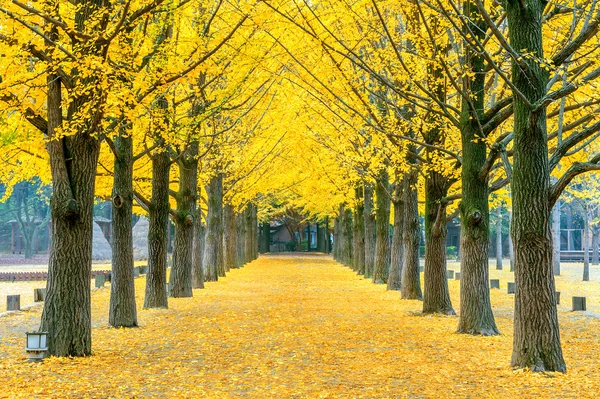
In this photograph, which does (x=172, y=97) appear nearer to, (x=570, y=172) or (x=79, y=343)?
(x=79, y=343)

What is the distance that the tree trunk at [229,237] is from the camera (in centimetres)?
3888

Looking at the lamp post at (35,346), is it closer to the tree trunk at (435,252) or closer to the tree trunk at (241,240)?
the tree trunk at (435,252)

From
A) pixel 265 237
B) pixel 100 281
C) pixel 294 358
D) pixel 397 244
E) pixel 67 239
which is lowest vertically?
pixel 294 358

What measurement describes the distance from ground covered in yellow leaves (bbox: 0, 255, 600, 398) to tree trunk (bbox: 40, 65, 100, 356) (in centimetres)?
55

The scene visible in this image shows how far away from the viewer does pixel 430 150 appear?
17.1 meters

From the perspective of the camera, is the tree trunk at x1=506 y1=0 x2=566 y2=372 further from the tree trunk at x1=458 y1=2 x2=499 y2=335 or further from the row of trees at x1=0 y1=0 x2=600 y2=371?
the tree trunk at x1=458 y1=2 x2=499 y2=335

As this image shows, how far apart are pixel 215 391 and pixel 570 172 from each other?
16.9 ft

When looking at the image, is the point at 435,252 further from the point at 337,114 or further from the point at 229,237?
the point at 229,237

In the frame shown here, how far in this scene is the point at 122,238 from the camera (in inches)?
597

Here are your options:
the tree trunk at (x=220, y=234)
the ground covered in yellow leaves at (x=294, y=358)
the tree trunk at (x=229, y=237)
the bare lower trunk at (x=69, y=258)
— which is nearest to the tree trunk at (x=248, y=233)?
the tree trunk at (x=229, y=237)

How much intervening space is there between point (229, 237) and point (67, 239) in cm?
2894

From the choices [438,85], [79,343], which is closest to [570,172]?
[438,85]

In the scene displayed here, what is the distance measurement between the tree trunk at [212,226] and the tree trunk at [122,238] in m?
14.9

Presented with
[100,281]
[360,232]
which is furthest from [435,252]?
[360,232]
